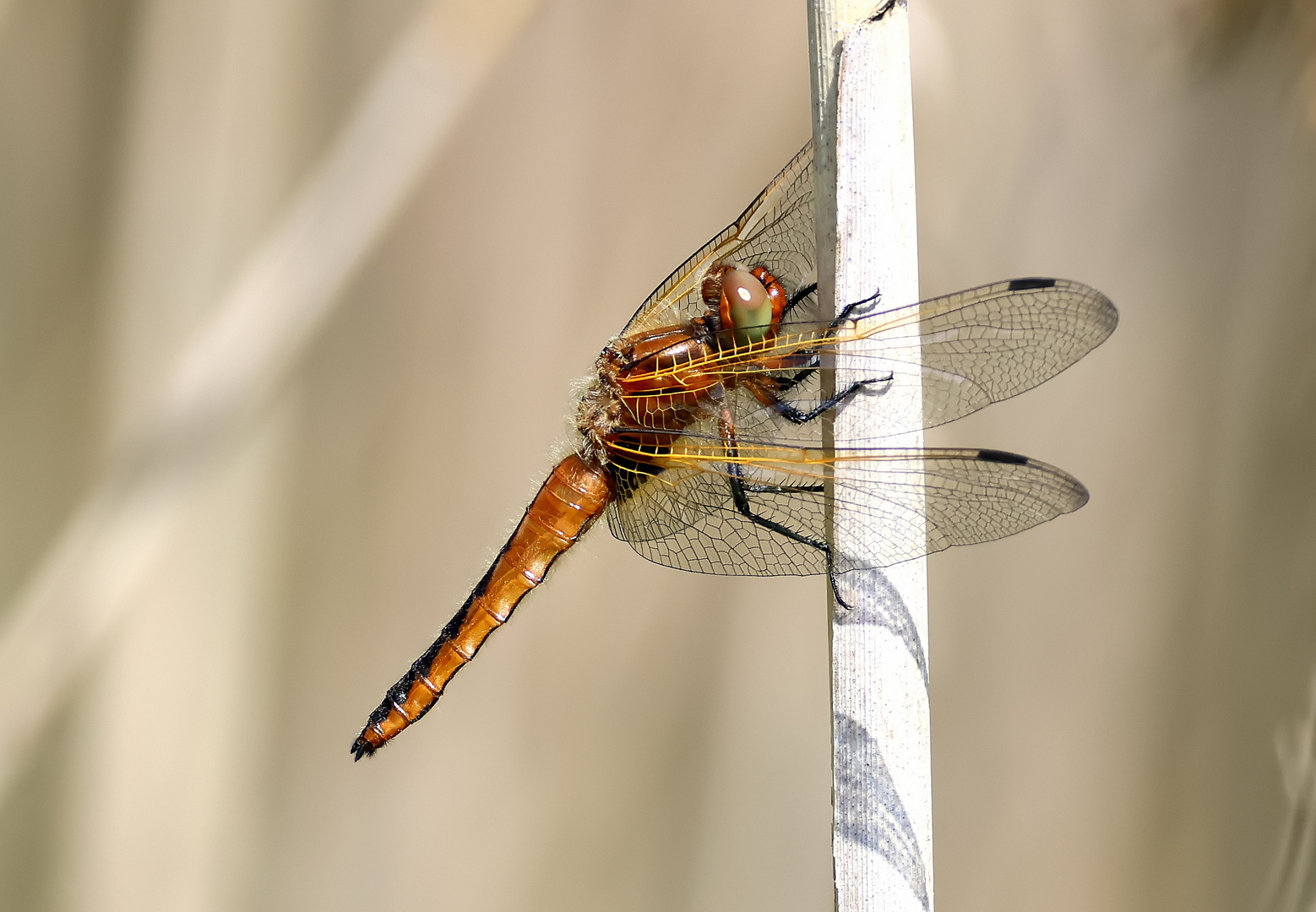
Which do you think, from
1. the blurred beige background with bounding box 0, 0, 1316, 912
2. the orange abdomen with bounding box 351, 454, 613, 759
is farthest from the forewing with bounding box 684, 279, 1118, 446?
the blurred beige background with bounding box 0, 0, 1316, 912

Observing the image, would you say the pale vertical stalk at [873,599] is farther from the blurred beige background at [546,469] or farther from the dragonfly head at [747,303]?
the blurred beige background at [546,469]

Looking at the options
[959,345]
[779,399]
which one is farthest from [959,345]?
[779,399]

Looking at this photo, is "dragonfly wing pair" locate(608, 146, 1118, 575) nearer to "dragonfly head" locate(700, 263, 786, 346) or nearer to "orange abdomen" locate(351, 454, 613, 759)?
"dragonfly head" locate(700, 263, 786, 346)

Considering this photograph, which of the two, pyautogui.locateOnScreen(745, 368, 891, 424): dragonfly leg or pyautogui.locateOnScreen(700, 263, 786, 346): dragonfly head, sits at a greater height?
pyautogui.locateOnScreen(700, 263, 786, 346): dragonfly head

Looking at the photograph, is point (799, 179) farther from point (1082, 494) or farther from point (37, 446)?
point (37, 446)

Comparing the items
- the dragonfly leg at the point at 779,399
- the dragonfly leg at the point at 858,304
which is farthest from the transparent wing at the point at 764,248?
the dragonfly leg at the point at 858,304

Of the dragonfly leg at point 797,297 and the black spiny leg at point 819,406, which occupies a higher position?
the dragonfly leg at point 797,297

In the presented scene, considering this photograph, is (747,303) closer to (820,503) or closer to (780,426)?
(780,426)
